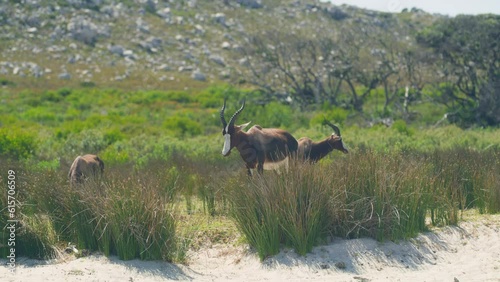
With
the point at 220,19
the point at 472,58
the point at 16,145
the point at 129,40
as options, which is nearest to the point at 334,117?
the point at 472,58

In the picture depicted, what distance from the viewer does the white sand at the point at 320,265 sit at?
8.59m

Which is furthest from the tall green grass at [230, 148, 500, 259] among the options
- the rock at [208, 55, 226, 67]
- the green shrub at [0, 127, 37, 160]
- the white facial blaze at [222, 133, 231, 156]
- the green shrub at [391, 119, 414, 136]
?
the rock at [208, 55, 226, 67]

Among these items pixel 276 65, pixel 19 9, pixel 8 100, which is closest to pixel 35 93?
pixel 8 100

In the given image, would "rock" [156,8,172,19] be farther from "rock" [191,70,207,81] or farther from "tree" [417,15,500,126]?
"tree" [417,15,500,126]

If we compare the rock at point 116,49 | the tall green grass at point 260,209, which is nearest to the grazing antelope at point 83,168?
the tall green grass at point 260,209

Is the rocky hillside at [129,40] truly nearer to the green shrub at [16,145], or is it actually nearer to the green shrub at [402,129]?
the green shrub at [402,129]

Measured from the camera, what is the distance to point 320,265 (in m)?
8.82

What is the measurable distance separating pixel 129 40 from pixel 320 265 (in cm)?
5323

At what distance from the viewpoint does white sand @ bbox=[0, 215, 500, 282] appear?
859cm

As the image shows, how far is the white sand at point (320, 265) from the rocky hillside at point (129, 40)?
4021 centimetres

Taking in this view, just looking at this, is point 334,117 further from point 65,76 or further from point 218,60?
point 218,60

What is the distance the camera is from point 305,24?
7175cm

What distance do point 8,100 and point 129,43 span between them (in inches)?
812

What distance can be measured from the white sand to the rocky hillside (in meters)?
40.2
